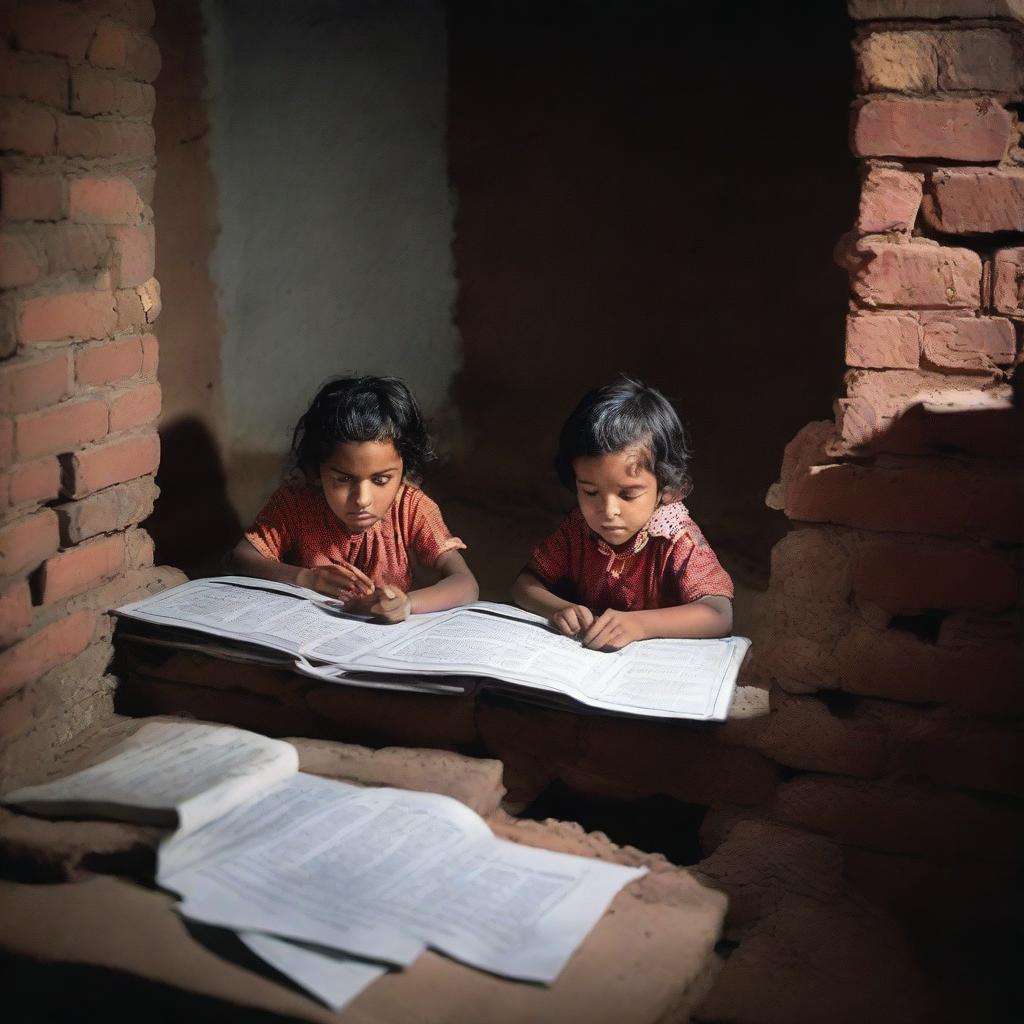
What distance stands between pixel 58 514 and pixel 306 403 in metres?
1.55

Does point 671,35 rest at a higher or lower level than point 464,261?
higher

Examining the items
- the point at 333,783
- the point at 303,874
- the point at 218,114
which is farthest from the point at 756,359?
the point at 303,874

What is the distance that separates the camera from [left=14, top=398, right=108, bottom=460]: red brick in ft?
6.83

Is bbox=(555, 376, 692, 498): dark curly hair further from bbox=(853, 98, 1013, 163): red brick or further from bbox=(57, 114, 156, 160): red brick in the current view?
bbox=(57, 114, 156, 160): red brick

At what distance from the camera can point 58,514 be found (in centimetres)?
222

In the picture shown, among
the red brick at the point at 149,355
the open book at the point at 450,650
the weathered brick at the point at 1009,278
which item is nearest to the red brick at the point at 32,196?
the red brick at the point at 149,355

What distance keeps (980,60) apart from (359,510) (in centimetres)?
165

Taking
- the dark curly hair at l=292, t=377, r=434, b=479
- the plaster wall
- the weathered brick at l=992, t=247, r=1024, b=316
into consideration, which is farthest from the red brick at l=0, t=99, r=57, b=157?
the weathered brick at l=992, t=247, r=1024, b=316

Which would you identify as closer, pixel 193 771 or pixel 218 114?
pixel 193 771

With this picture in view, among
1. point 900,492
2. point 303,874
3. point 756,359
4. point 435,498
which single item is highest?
point 756,359

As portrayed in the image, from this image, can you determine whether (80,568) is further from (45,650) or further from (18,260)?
(18,260)

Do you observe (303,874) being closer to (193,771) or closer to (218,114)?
(193,771)

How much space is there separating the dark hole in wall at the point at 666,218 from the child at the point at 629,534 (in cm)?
65

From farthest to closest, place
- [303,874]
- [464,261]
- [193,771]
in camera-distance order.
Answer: [464,261], [193,771], [303,874]
